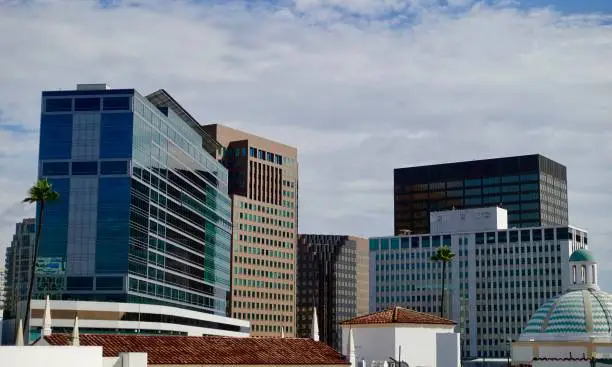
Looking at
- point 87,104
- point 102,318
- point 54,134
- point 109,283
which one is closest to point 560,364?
point 102,318

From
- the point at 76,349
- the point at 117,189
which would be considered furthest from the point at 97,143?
the point at 76,349

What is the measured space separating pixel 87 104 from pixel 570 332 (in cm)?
8214

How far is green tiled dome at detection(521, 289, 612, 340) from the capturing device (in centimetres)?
12838

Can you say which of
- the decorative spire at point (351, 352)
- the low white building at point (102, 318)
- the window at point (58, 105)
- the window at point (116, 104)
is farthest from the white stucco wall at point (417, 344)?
the window at point (58, 105)

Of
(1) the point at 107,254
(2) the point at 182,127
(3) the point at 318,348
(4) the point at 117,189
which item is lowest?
(3) the point at 318,348

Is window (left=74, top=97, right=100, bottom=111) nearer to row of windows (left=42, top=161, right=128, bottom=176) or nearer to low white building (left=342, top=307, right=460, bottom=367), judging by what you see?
row of windows (left=42, top=161, right=128, bottom=176)

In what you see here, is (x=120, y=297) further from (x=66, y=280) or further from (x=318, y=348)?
(x=318, y=348)

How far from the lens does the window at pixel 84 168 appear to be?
Answer: 15938 cm

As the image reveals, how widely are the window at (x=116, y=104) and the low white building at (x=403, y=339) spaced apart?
6766 centimetres

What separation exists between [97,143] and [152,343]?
257 ft

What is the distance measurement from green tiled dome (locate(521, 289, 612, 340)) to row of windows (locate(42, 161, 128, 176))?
2665 inches

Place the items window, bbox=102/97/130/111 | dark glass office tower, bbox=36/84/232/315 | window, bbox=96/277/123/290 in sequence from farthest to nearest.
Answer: window, bbox=102/97/130/111
dark glass office tower, bbox=36/84/232/315
window, bbox=96/277/123/290

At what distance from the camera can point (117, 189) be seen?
158000 mm

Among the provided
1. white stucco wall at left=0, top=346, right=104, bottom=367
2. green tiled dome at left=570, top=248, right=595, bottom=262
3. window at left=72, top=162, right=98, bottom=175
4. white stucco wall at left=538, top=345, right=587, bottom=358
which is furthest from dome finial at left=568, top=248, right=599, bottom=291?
white stucco wall at left=0, top=346, right=104, bottom=367
